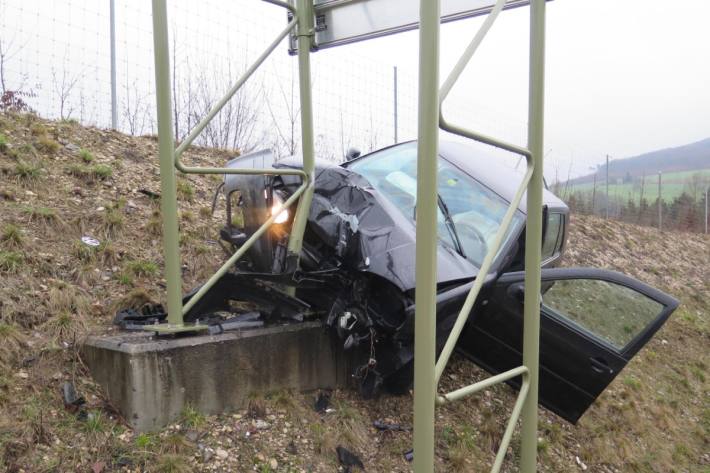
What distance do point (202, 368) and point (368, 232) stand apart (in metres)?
1.35

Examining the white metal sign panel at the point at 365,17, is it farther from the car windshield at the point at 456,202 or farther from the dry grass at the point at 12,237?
the dry grass at the point at 12,237

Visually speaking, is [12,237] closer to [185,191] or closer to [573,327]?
[185,191]

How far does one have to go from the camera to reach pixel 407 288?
336cm

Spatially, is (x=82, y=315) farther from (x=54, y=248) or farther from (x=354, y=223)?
(x=354, y=223)

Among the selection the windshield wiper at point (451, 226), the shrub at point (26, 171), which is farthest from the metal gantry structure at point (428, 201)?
the shrub at point (26, 171)

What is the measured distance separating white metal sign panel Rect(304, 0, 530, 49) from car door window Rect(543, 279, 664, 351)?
191 centimetres

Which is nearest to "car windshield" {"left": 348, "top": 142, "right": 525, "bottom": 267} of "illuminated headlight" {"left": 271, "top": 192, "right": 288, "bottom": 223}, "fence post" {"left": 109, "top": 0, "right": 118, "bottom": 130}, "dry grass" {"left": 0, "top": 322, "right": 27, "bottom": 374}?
"illuminated headlight" {"left": 271, "top": 192, "right": 288, "bottom": 223}

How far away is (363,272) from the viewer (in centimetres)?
362

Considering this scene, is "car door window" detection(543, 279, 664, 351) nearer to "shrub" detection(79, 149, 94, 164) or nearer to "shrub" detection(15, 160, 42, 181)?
"shrub" detection(15, 160, 42, 181)

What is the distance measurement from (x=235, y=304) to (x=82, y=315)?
1101 millimetres

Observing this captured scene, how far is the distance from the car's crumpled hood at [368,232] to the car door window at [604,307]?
63 cm

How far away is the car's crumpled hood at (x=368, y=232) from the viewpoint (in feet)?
11.5

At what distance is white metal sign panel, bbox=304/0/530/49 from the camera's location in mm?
3650

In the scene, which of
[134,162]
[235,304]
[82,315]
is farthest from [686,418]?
[134,162]
